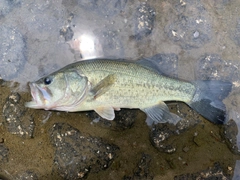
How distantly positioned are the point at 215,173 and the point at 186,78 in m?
1.41

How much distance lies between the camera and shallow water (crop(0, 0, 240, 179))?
410cm

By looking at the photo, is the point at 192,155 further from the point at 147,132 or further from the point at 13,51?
the point at 13,51

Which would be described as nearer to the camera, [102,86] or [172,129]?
[102,86]

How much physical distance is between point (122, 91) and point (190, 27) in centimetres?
147

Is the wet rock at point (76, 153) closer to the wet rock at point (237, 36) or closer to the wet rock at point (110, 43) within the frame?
the wet rock at point (110, 43)

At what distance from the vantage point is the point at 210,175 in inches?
163

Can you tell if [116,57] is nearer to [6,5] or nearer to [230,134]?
[6,5]

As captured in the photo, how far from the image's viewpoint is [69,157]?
13.3 feet

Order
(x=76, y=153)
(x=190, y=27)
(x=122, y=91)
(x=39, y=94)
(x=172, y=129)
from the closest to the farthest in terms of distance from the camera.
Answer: (x=39, y=94), (x=122, y=91), (x=76, y=153), (x=172, y=129), (x=190, y=27)

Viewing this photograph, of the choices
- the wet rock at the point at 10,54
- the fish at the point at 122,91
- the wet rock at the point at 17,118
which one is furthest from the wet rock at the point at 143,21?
the wet rock at the point at 17,118

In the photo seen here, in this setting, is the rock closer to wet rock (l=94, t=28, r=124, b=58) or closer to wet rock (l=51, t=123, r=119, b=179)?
wet rock (l=94, t=28, r=124, b=58)

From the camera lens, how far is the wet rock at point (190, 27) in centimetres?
427

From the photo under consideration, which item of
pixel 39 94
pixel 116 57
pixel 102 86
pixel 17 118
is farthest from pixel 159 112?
pixel 17 118

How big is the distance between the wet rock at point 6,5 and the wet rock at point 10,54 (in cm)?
27
